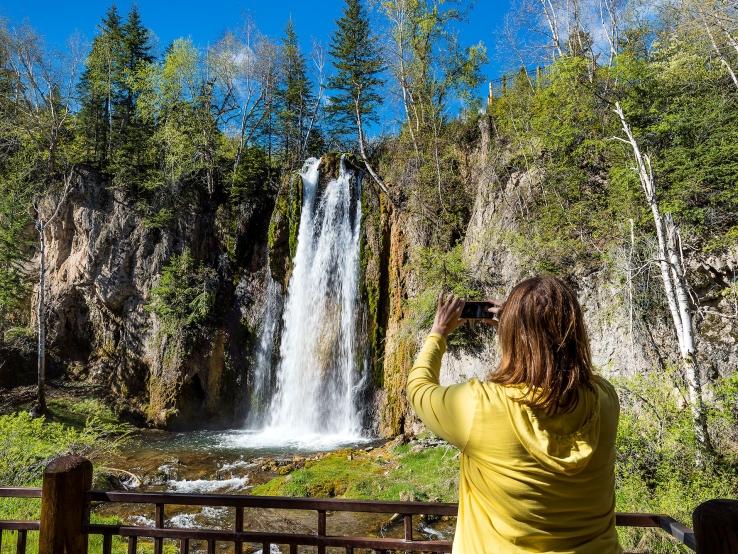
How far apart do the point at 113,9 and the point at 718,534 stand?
3678 cm

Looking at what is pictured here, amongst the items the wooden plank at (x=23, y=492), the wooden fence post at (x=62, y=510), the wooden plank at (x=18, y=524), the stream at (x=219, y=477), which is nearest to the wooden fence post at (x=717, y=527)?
the wooden fence post at (x=62, y=510)

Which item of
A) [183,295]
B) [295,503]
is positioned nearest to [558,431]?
[295,503]

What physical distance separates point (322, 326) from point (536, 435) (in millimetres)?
17580

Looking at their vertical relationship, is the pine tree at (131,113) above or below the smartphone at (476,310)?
above

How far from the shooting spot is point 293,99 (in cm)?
2900

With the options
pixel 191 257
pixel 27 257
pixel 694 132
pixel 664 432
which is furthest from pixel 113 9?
pixel 664 432

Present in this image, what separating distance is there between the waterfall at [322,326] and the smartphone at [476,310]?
49.9ft

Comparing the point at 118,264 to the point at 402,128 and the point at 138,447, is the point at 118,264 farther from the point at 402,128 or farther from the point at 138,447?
the point at 402,128

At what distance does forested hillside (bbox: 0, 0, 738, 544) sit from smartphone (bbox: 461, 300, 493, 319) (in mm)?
6656

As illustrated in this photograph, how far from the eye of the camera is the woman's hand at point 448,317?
1.79 meters

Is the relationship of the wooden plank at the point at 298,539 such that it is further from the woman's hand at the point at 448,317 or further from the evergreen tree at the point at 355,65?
the evergreen tree at the point at 355,65

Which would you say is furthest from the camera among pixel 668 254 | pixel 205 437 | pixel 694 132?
pixel 205 437

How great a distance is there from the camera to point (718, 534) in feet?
6.19

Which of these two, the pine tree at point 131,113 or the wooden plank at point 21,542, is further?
the pine tree at point 131,113
